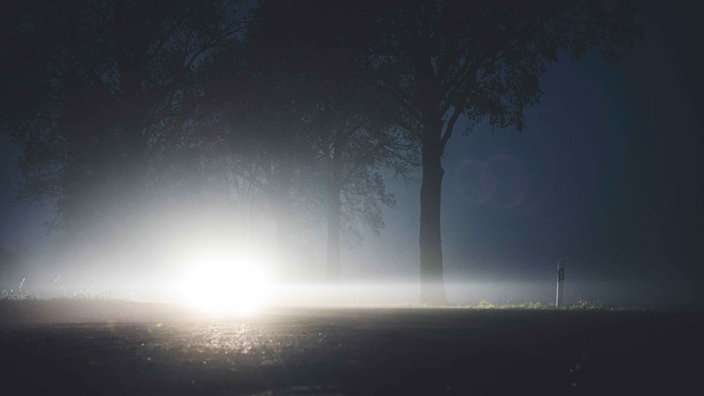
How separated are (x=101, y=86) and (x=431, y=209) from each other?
43.5ft

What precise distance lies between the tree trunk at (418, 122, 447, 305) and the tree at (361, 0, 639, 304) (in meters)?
0.03

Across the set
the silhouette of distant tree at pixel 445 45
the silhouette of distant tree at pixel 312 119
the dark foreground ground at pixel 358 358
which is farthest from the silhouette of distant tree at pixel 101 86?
the dark foreground ground at pixel 358 358

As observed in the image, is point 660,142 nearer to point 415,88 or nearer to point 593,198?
point 593,198

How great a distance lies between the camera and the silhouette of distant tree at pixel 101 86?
23.9 meters

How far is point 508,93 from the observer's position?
21188 mm

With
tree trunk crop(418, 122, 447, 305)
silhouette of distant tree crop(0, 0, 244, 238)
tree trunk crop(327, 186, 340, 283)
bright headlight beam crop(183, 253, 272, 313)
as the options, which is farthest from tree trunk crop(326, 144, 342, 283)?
tree trunk crop(418, 122, 447, 305)

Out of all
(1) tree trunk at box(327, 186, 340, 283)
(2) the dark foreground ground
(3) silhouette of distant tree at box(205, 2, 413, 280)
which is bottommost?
(2) the dark foreground ground

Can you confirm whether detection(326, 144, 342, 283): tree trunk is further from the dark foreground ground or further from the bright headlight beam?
the dark foreground ground

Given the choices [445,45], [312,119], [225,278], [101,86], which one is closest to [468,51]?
[445,45]

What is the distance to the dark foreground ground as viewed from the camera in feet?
16.7

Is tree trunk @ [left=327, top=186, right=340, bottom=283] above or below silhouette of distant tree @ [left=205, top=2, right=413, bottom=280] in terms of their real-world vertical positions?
below

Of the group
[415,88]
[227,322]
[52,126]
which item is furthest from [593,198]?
[227,322]

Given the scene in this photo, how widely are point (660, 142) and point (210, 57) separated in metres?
67.3

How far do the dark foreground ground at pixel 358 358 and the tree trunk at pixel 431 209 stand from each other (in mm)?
12736
